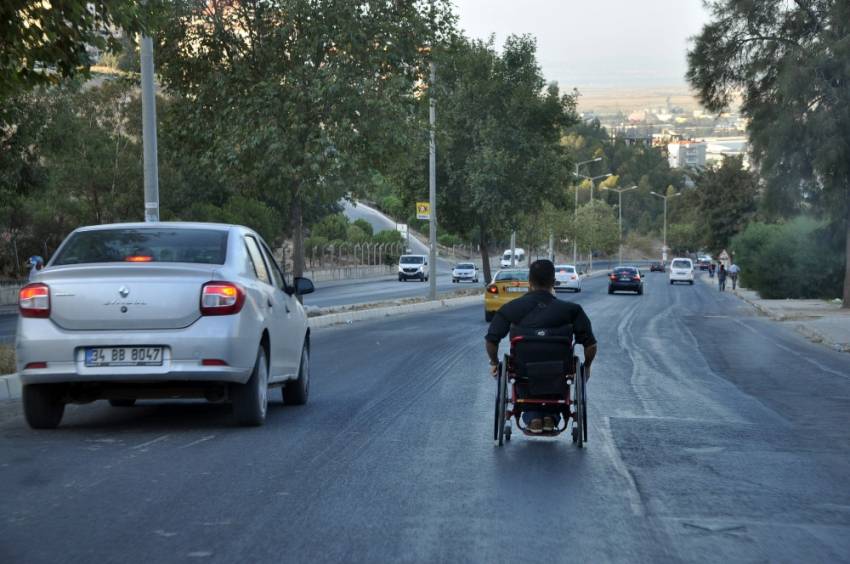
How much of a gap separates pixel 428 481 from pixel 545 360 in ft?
→ 5.42

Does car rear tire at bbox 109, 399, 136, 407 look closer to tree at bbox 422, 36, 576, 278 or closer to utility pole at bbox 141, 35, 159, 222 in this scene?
utility pole at bbox 141, 35, 159, 222

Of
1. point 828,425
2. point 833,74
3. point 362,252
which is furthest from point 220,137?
point 362,252

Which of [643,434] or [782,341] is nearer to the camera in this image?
[643,434]

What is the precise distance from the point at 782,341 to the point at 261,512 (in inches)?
840

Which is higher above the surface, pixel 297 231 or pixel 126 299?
pixel 297 231

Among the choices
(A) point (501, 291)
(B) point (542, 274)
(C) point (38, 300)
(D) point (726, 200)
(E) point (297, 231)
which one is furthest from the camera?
(D) point (726, 200)

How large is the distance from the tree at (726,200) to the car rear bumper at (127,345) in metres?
110

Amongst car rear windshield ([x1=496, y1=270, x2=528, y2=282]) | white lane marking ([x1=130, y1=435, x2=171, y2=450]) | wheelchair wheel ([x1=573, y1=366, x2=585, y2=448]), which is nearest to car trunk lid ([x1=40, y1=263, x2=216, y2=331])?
white lane marking ([x1=130, y1=435, x2=171, y2=450])

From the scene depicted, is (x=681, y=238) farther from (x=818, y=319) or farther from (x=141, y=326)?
(x=141, y=326)

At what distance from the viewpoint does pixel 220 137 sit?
31.8m

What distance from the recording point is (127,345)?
1028cm

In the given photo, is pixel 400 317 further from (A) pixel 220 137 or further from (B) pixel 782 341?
(B) pixel 782 341

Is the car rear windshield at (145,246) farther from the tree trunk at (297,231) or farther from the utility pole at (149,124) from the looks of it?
the tree trunk at (297,231)

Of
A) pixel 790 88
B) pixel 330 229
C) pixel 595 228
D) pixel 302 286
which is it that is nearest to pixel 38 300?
pixel 302 286
